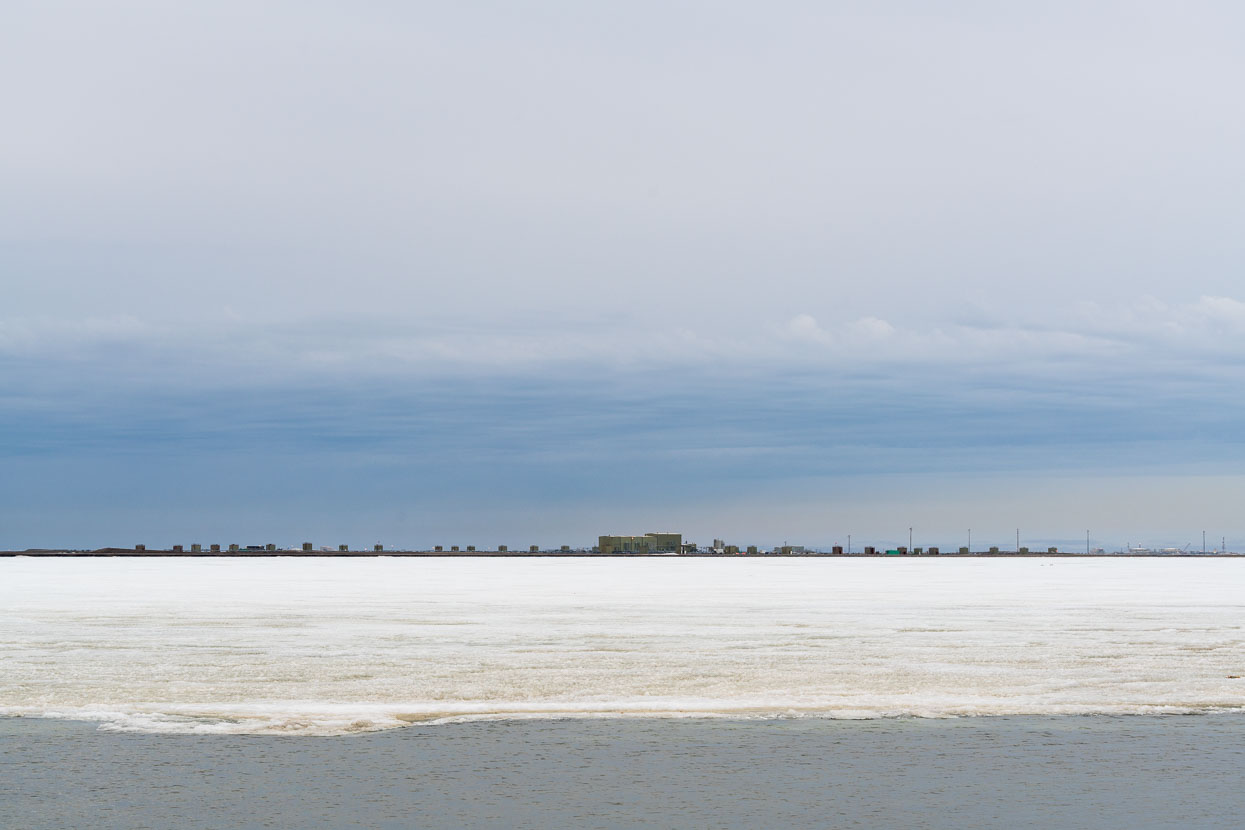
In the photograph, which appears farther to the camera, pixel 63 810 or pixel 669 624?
pixel 669 624

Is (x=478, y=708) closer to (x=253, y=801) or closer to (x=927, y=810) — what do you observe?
(x=253, y=801)

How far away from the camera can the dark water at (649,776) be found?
10.6 meters

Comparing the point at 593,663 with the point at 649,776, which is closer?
the point at 649,776

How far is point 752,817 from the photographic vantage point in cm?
1062

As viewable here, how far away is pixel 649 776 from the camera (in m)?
12.2

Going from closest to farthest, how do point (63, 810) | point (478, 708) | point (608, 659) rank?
point (63, 810)
point (478, 708)
point (608, 659)

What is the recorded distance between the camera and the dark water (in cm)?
1057

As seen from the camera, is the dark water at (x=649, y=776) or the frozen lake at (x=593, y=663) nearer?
the dark water at (x=649, y=776)

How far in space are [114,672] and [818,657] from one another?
1182 centimetres

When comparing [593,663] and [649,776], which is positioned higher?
[593,663]

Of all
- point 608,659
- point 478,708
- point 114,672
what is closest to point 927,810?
point 478,708

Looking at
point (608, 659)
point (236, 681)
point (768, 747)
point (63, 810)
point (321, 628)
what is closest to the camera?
point (63, 810)

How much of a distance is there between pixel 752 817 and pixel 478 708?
250 inches

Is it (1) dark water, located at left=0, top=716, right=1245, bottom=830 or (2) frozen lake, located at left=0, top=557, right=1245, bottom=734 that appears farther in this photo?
(2) frozen lake, located at left=0, top=557, right=1245, bottom=734
